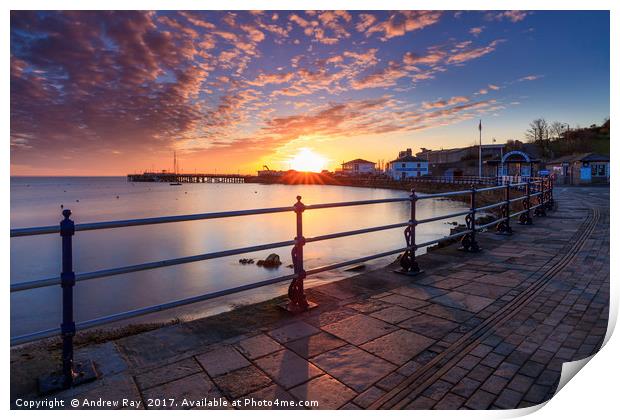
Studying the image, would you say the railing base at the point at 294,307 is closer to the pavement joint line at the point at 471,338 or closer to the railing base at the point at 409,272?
the pavement joint line at the point at 471,338

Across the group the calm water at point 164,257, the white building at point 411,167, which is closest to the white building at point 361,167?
the white building at point 411,167

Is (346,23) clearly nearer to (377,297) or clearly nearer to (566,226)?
(377,297)

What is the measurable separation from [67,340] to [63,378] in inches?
10.7

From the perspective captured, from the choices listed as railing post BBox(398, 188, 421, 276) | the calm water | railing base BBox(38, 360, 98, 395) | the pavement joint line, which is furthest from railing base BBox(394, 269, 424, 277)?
the calm water

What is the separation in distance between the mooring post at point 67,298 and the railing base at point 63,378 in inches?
1.2

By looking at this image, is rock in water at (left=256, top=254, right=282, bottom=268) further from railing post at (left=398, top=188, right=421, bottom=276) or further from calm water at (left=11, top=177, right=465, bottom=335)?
railing post at (left=398, top=188, right=421, bottom=276)

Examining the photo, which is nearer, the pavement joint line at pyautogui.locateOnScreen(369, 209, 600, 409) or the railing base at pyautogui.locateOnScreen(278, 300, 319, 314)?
the pavement joint line at pyautogui.locateOnScreen(369, 209, 600, 409)

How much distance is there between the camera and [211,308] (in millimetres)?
10453

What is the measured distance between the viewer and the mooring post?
2754mm

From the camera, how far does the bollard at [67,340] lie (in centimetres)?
272

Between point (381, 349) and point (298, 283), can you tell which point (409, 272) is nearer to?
point (298, 283)

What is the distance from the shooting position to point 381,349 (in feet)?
10.8
